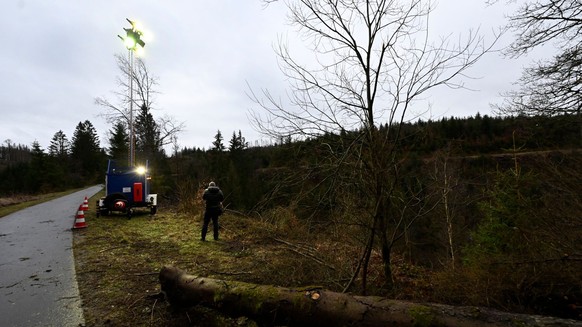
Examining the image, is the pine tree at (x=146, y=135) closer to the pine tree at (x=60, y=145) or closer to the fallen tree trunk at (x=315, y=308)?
the fallen tree trunk at (x=315, y=308)

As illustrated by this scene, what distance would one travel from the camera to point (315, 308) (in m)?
2.70

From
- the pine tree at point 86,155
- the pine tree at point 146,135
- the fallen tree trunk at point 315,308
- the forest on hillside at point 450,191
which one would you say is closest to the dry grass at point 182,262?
the fallen tree trunk at point 315,308

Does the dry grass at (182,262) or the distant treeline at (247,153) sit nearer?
the dry grass at (182,262)

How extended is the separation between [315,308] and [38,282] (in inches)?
174

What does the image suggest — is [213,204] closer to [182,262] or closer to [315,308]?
[182,262]

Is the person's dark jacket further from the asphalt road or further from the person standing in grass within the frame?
the asphalt road

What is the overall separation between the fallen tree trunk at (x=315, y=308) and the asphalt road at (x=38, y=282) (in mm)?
1207

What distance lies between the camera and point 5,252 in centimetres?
608

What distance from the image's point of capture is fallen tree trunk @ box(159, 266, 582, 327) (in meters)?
2.26

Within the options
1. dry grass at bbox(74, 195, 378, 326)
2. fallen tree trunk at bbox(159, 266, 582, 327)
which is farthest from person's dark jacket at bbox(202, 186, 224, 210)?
fallen tree trunk at bbox(159, 266, 582, 327)

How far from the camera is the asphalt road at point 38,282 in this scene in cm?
321

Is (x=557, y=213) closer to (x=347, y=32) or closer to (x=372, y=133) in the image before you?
(x=372, y=133)

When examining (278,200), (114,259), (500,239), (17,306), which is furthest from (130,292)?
(500,239)

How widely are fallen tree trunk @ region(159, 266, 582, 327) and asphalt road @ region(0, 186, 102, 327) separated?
3.96 ft
